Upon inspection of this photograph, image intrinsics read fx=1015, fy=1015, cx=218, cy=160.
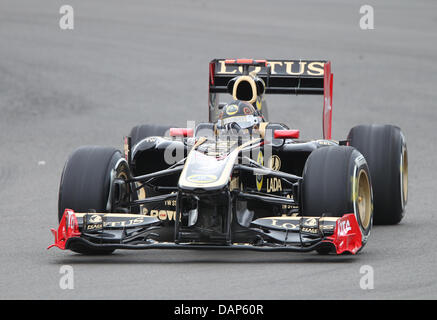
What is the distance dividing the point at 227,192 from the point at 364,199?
1.93m

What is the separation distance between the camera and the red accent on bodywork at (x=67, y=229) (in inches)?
395

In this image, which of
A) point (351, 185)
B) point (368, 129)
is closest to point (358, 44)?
point (368, 129)

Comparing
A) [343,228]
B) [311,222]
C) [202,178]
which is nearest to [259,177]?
[202,178]

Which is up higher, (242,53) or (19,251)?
(242,53)

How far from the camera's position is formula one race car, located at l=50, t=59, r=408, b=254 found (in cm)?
991

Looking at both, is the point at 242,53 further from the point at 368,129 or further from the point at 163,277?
the point at 163,277

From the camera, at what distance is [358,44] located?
97.7 feet

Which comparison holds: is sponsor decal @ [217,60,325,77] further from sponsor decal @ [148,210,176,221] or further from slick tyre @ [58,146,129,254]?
slick tyre @ [58,146,129,254]

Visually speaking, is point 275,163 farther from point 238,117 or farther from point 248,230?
point 248,230

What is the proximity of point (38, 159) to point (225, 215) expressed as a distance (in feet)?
32.1

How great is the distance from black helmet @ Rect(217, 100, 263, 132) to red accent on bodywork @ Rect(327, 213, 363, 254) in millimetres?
2334

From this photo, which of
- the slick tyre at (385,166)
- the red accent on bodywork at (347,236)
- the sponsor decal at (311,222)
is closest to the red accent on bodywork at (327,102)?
the slick tyre at (385,166)

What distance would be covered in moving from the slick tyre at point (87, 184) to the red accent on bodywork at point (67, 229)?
8.7 inches

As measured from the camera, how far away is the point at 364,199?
1113 cm
